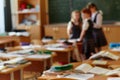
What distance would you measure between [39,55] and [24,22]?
4658 millimetres

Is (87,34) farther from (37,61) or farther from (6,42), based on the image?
(6,42)

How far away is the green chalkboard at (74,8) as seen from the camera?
309 inches

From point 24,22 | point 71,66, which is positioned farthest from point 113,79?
point 24,22

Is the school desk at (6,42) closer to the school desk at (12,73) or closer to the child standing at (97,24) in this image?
the child standing at (97,24)

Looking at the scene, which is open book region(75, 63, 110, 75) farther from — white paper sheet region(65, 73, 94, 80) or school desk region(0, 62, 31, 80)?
school desk region(0, 62, 31, 80)

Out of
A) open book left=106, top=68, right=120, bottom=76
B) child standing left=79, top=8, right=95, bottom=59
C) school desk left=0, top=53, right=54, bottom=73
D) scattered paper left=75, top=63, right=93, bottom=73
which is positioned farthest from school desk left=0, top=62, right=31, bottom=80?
child standing left=79, top=8, right=95, bottom=59

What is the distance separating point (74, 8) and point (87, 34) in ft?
8.25

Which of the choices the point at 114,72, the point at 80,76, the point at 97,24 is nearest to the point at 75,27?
the point at 97,24

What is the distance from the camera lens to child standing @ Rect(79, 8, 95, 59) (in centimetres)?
586

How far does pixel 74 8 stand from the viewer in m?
8.34

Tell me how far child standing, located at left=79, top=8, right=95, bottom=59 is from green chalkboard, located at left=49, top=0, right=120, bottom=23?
6.92 feet

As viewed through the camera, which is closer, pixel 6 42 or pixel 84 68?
pixel 84 68

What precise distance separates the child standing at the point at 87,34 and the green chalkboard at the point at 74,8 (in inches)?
83.0

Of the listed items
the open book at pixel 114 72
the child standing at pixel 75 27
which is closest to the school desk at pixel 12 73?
the open book at pixel 114 72
